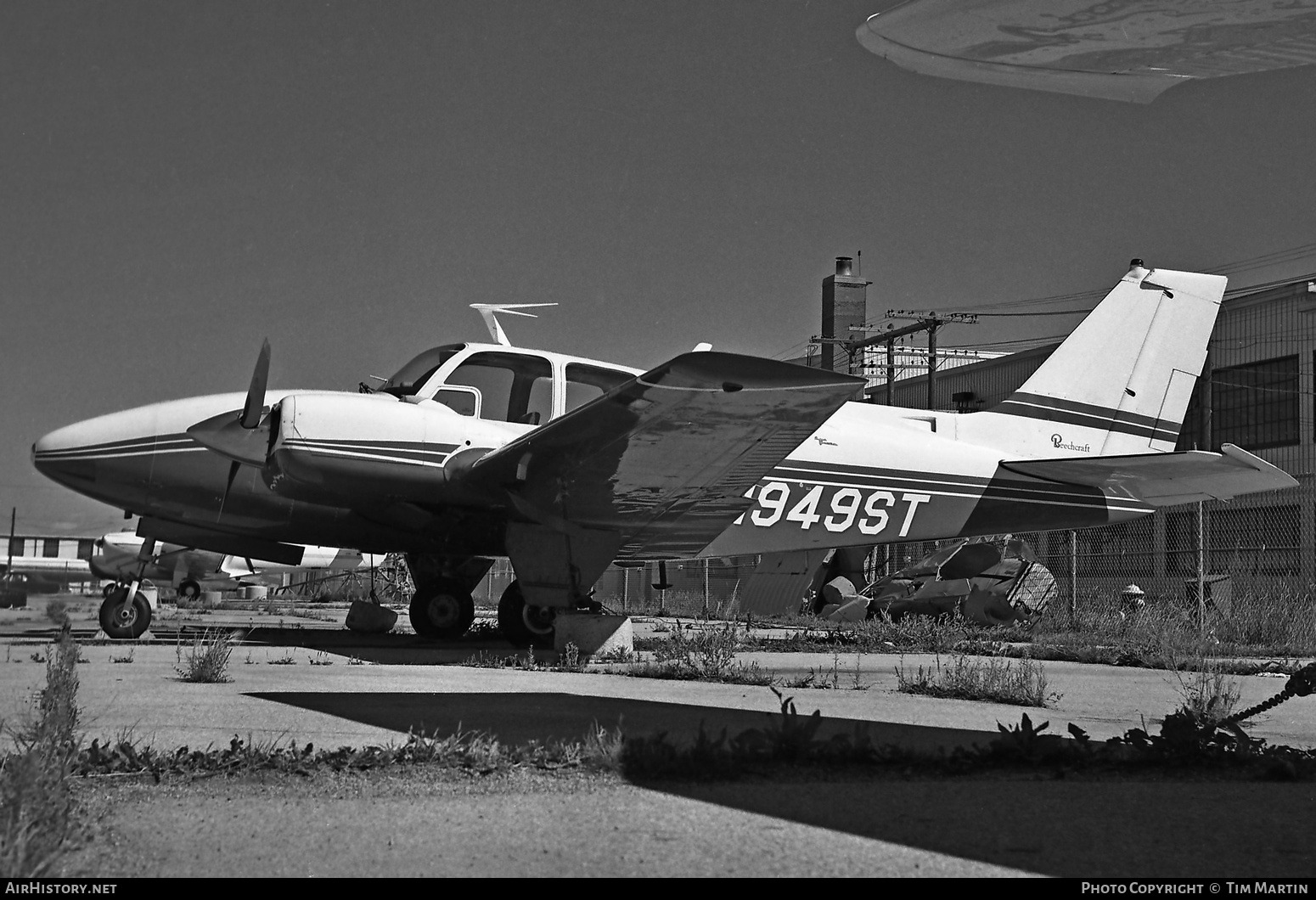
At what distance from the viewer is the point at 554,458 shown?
29.3ft

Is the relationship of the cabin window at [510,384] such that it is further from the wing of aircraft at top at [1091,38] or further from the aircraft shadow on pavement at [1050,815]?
the wing of aircraft at top at [1091,38]

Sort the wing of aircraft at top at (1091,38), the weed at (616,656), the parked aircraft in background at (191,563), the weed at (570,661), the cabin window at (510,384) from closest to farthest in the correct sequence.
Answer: the wing of aircraft at top at (1091,38) → the weed at (570,661) → the weed at (616,656) → the cabin window at (510,384) → the parked aircraft in background at (191,563)

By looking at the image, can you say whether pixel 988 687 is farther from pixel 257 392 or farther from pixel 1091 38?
pixel 257 392

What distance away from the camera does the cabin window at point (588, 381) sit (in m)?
11.2

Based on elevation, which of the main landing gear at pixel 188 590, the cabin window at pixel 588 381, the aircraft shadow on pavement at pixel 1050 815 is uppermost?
the cabin window at pixel 588 381

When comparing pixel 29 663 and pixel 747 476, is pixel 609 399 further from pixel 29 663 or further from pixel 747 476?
pixel 29 663

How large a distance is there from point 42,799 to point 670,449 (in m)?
5.81

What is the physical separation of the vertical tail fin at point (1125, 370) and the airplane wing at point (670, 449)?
449 centimetres

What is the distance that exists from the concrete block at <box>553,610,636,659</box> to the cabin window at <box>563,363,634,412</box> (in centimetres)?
252

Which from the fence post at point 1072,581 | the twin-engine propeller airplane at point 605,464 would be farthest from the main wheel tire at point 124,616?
the fence post at point 1072,581

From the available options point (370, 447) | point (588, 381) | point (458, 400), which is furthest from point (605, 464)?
point (588, 381)

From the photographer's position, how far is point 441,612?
13094mm

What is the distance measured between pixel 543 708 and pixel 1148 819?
3133 mm

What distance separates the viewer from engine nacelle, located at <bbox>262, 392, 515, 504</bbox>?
9.57 metres
